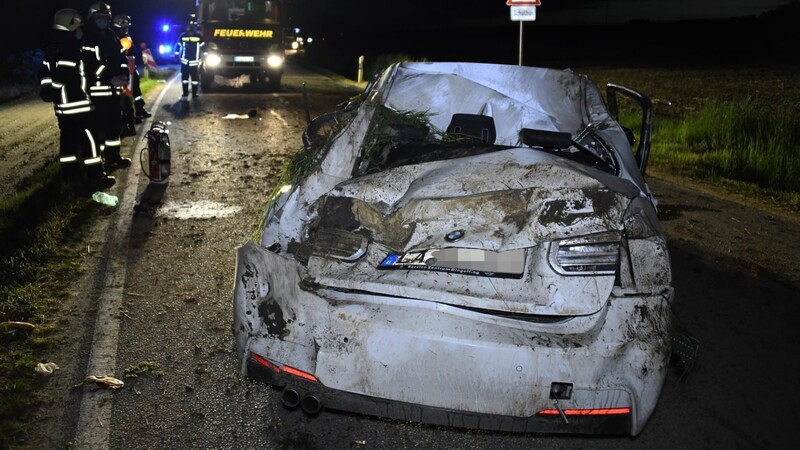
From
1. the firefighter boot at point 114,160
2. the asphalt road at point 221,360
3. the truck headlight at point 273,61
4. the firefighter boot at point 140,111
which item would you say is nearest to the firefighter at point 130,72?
the firefighter boot at point 140,111

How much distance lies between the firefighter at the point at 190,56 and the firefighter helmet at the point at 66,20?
30.7ft

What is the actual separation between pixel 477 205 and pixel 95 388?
2.33 metres

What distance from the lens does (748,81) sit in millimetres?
25312

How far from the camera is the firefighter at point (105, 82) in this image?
8773 mm

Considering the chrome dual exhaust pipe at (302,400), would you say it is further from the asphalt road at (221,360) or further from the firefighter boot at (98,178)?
the firefighter boot at (98,178)

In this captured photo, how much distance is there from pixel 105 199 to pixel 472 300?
605 cm

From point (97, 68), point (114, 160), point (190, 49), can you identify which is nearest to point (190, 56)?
point (190, 49)

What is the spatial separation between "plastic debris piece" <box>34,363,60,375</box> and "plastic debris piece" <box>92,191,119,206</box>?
3.92 meters

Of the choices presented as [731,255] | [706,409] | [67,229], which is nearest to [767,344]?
[706,409]

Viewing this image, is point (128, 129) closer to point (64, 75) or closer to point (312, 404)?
point (64, 75)

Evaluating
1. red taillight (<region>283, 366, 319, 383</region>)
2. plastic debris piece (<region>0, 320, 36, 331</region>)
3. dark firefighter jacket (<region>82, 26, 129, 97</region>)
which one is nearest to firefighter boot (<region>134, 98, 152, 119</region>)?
dark firefighter jacket (<region>82, 26, 129, 97</region>)

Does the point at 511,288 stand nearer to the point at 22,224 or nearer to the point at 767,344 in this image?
the point at 767,344

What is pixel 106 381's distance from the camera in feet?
13.3

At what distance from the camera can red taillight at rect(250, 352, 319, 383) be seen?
124 inches
